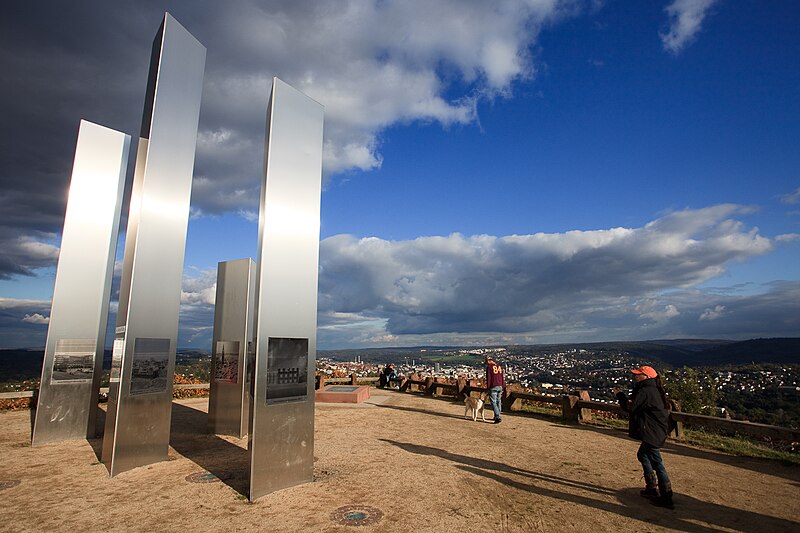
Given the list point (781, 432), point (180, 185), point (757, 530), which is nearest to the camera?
point (757, 530)

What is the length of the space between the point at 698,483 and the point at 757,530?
6.41ft

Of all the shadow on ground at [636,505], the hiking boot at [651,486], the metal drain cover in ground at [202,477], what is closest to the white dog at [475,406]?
the shadow on ground at [636,505]

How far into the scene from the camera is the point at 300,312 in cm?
745

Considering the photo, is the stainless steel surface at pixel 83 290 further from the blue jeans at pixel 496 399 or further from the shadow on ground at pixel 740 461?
the shadow on ground at pixel 740 461

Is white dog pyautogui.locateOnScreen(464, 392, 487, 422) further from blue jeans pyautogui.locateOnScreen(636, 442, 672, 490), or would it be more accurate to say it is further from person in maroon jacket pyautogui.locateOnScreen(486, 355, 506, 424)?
blue jeans pyautogui.locateOnScreen(636, 442, 672, 490)

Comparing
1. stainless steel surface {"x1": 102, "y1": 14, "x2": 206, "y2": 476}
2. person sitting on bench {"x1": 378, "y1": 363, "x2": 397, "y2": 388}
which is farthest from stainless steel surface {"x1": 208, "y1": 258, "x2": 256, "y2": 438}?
person sitting on bench {"x1": 378, "y1": 363, "x2": 397, "y2": 388}

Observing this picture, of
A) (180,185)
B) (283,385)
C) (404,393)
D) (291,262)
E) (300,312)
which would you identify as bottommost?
(404,393)

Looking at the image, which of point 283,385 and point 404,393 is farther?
point 404,393

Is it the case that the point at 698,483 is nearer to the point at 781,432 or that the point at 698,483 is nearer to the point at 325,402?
the point at 781,432

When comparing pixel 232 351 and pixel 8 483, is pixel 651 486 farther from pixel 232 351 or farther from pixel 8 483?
pixel 8 483

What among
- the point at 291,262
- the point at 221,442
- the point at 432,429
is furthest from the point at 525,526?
the point at 221,442

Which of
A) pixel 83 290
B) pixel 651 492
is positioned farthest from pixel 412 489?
pixel 83 290

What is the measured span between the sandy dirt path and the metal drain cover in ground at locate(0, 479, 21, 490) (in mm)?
180

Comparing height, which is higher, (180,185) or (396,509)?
(180,185)
